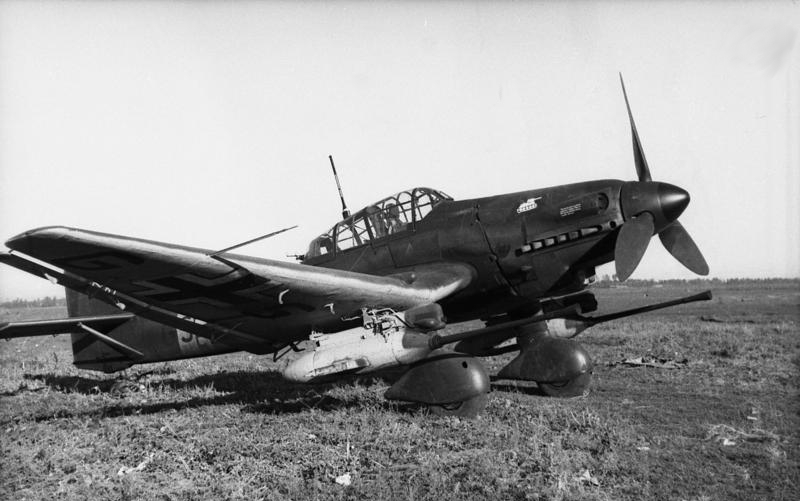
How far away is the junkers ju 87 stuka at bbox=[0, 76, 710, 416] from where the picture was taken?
527cm

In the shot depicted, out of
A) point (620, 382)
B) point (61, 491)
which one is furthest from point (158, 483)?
point (620, 382)

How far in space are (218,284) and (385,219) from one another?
317 centimetres

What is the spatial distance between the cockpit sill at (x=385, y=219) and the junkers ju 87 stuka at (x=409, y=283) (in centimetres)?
2

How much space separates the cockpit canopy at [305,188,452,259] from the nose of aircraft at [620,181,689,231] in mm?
2674

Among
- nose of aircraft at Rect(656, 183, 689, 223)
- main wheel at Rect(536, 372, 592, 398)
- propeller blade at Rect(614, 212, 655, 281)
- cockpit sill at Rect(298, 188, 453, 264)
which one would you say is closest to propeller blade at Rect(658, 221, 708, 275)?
nose of aircraft at Rect(656, 183, 689, 223)

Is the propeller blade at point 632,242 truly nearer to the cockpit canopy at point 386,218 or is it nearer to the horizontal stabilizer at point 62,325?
the cockpit canopy at point 386,218

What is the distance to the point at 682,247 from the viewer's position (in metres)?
7.12

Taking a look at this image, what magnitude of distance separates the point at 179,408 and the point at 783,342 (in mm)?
12940

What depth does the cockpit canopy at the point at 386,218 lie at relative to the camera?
7.92m

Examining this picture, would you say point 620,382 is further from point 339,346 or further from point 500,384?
point 339,346

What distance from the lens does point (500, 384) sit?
27.3ft

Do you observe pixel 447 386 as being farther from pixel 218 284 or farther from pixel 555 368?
pixel 218 284

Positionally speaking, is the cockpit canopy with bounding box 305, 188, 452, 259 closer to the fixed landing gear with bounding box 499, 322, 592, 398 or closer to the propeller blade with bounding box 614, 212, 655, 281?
the fixed landing gear with bounding box 499, 322, 592, 398

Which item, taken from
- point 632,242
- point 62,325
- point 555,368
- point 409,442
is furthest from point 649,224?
point 62,325
